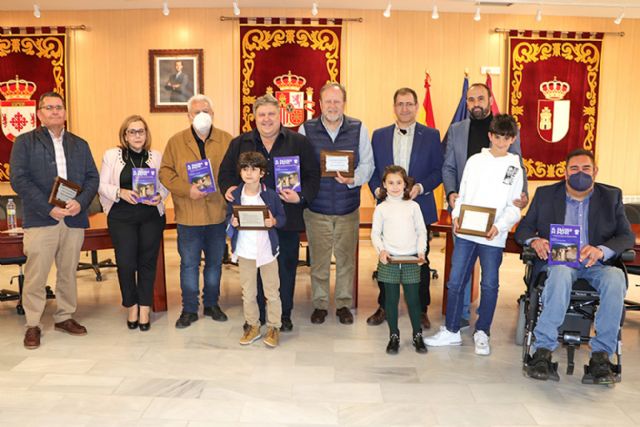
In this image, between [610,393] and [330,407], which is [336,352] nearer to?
[330,407]

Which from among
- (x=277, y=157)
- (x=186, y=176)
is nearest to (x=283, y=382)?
(x=277, y=157)

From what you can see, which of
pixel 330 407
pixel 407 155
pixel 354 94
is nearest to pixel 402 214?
pixel 407 155

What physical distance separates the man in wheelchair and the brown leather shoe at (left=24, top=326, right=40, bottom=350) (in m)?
3.15

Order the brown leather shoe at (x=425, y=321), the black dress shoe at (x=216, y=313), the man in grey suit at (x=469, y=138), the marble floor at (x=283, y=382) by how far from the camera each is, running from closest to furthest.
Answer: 1. the marble floor at (x=283, y=382)
2. the man in grey suit at (x=469, y=138)
3. the brown leather shoe at (x=425, y=321)
4. the black dress shoe at (x=216, y=313)

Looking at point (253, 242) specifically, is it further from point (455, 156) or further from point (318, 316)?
point (455, 156)

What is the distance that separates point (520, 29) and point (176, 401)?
21.8ft

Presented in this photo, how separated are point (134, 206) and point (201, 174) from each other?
531 millimetres

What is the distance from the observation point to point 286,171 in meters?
3.73

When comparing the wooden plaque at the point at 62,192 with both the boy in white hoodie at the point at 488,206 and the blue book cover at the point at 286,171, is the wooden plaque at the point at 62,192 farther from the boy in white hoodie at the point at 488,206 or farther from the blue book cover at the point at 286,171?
the boy in white hoodie at the point at 488,206

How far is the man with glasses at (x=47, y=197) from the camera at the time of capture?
3695 millimetres

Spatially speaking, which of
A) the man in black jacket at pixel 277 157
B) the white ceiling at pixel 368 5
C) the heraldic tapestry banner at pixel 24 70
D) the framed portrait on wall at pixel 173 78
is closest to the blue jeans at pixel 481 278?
the man in black jacket at pixel 277 157

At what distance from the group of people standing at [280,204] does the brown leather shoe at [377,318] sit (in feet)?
0.03

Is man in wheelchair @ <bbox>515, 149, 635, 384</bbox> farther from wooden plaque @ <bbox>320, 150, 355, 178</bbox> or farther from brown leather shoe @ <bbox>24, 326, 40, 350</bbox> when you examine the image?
brown leather shoe @ <bbox>24, 326, 40, 350</bbox>

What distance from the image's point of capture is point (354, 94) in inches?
299
